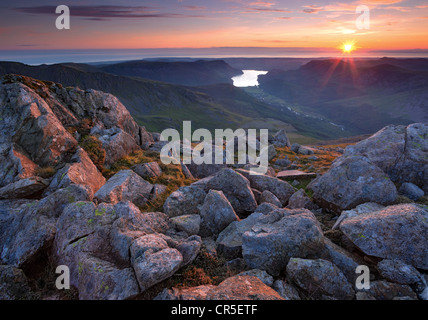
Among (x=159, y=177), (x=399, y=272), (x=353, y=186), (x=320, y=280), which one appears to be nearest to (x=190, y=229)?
(x=320, y=280)

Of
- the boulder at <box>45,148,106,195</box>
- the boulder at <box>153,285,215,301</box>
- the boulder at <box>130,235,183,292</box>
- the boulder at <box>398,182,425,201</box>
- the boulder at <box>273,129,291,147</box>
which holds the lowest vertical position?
the boulder at <box>273,129,291,147</box>

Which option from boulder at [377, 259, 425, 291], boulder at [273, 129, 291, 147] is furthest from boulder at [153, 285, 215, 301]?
boulder at [273, 129, 291, 147]

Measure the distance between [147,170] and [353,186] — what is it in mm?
16791

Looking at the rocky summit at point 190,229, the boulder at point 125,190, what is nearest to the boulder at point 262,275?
the rocky summit at point 190,229

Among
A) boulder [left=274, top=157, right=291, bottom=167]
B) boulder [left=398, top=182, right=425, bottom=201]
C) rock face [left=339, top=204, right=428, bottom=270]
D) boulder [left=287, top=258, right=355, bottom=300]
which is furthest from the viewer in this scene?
boulder [left=274, top=157, right=291, bottom=167]

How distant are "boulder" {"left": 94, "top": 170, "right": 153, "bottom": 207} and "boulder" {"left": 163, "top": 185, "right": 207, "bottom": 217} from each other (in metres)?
2.23

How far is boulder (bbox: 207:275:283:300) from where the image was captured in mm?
8953

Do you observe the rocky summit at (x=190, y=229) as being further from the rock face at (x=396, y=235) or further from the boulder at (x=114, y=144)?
the boulder at (x=114, y=144)

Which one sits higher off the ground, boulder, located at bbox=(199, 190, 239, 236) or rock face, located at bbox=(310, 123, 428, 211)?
rock face, located at bbox=(310, 123, 428, 211)

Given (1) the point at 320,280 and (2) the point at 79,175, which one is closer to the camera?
(1) the point at 320,280

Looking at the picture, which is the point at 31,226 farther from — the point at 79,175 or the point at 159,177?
the point at 159,177

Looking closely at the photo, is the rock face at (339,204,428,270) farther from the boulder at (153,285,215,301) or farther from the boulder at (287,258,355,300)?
the boulder at (153,285,215,301)

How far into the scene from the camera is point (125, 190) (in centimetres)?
1705
